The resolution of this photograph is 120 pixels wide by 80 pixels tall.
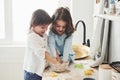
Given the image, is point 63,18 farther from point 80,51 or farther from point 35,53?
point 80,51

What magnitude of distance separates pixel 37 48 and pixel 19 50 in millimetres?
1301

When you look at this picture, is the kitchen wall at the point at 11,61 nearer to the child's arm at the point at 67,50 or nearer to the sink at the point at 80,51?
the sink at the point at 80,51

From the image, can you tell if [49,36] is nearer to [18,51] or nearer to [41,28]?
[41,28]

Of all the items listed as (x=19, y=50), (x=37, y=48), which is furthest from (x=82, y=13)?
(x=37, y=48)

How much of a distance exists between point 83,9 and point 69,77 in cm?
150

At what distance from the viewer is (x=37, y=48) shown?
1.53m

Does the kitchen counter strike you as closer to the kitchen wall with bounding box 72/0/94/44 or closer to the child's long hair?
the child's long hair

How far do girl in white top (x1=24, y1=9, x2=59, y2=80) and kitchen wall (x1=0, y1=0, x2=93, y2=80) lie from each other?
47.1 inches

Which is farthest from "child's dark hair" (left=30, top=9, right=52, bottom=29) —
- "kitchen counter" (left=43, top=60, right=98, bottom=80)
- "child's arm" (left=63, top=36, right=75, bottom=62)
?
"kitchen counter" (left=43, top=60, right=98, bottom=80)

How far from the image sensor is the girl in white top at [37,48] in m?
1.54

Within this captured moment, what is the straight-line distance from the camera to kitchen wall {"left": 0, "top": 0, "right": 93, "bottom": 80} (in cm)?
276

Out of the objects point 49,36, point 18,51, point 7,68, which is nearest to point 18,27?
point 18,51

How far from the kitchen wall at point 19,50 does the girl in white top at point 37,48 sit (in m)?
1.20

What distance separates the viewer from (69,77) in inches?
55.2
